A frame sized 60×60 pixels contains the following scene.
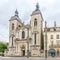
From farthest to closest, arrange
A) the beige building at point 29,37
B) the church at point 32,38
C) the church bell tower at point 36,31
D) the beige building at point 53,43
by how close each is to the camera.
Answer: the beige building at point 29,37 < the church bell tower at point 36,31 < the church at point 32,38 < the beige building at point 53,43

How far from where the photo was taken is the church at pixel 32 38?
237 ft

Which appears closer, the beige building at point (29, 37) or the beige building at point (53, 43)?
the beige building at point (53, 43)

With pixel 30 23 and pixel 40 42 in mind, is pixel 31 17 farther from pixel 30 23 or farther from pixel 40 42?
pixel 40 42

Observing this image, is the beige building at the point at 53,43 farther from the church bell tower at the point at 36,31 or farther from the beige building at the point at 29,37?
the church bell tower at the point at 36,31

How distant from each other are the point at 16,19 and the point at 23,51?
13529mm

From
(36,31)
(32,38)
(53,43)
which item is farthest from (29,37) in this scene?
(53,43)

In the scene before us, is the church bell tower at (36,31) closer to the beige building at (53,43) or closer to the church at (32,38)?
the church at (32,38)

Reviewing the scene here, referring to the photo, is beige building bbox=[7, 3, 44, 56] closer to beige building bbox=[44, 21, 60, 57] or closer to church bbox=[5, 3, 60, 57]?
church bbox=[5, 3, 60, 57]

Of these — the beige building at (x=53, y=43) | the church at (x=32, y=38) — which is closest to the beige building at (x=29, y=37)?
the church at (x=32, y=38)

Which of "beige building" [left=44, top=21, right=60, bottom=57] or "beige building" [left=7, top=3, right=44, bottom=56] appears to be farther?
"beige building" [left=7, top=3, right=44, bottom=56]

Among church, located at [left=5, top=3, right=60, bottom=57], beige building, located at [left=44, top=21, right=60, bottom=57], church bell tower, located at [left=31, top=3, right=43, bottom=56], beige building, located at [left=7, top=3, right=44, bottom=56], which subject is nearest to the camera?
beige building, located at [left=44, top=21, right=60, bottom=57]

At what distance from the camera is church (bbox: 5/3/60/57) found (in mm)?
72375

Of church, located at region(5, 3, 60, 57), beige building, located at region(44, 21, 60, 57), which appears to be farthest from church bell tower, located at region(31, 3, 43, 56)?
beige building, located at region(44, 21, 60, 57)

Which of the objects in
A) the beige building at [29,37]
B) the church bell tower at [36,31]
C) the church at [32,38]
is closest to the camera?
the church at [32,38]
